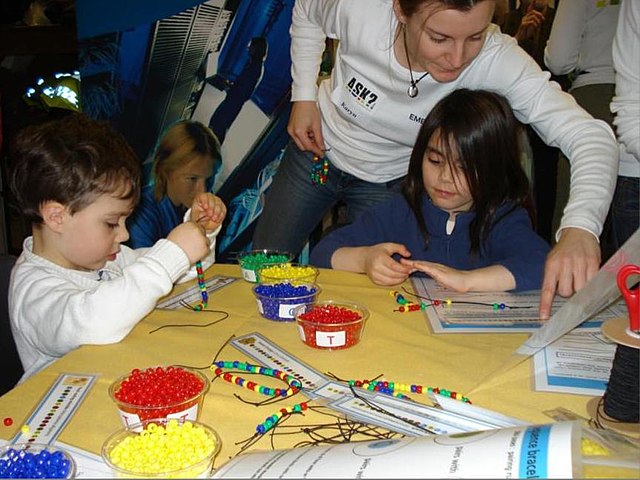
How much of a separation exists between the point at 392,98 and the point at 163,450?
1.27 metres

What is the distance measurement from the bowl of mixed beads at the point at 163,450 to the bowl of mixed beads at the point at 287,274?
659mm

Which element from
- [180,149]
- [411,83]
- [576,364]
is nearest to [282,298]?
[576,364]

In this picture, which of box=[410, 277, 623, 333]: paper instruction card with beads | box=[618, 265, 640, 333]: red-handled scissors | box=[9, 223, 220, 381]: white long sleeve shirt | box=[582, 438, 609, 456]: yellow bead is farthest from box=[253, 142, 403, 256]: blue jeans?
box=[582, 438, 609, 456]: yellow bead

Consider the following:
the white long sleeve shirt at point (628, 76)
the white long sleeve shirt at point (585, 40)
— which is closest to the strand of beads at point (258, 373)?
the white long sleeve shirt at point (628, 76)

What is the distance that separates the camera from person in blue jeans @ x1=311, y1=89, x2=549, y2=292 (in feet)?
5.65

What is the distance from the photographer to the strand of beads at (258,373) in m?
1.00

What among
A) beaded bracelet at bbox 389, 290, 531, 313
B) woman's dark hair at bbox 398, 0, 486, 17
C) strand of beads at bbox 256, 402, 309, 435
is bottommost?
beaded bracelet at bbox 389, 290, 531, 313

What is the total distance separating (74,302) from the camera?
122 centimetres

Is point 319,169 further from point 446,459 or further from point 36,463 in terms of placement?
point 446,459

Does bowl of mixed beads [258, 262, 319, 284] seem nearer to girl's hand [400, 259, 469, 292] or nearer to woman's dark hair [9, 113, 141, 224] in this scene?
girl's hand [400, 259, 469, 292]

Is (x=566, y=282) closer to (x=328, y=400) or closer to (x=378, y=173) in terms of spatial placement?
(x=328, y=400)

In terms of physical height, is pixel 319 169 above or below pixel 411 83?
below

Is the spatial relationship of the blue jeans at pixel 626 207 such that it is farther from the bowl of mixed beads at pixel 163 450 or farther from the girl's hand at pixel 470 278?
the bowl of mixed beads at pixel 163 450

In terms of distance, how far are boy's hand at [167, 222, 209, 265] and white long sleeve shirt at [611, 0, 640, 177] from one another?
Result: 1098 millimetres
